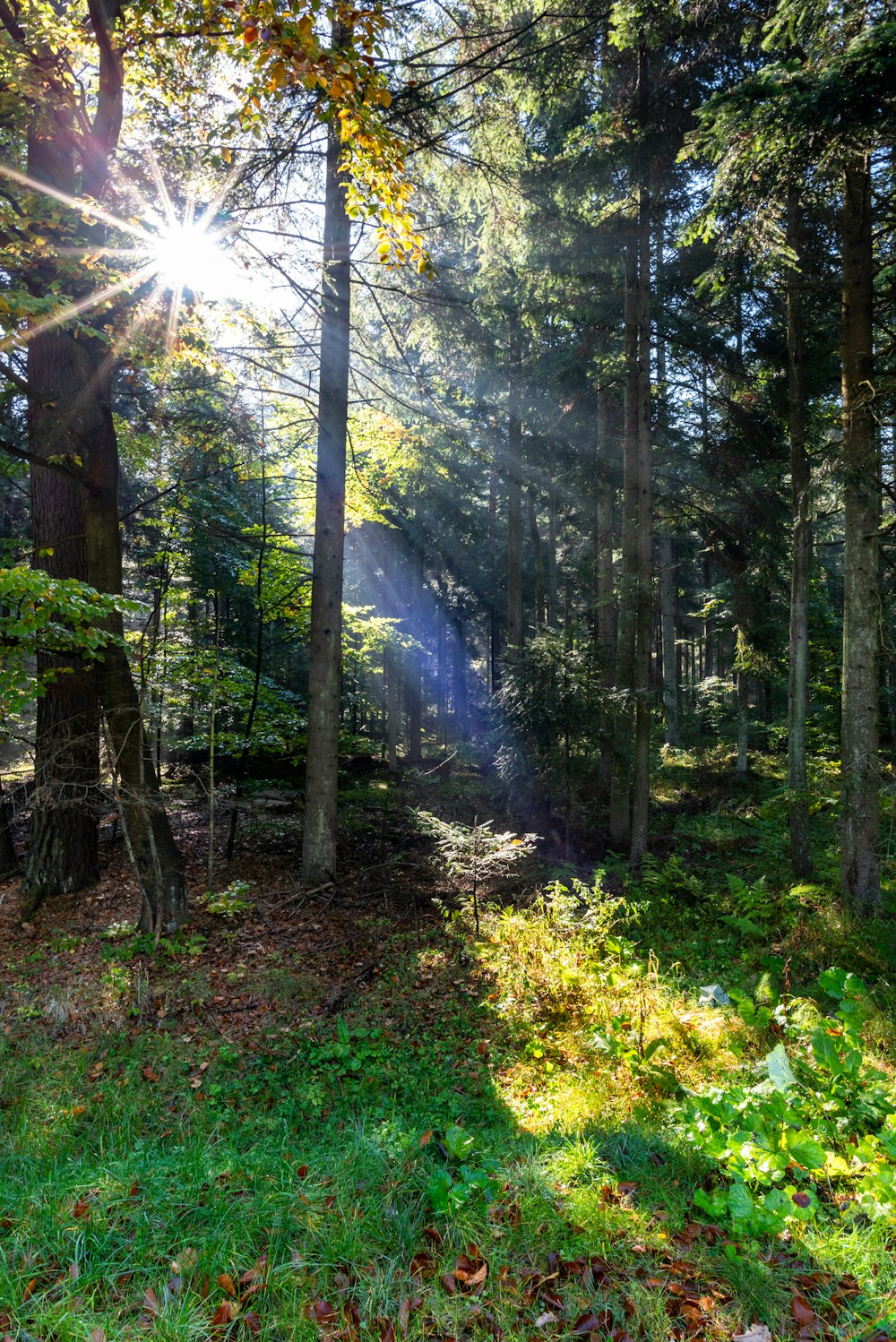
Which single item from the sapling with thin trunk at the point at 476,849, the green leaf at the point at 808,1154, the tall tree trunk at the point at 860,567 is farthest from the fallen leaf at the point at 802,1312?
the tall tree trunk at the point at 860,567

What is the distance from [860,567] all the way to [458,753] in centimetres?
822

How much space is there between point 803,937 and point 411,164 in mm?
10659

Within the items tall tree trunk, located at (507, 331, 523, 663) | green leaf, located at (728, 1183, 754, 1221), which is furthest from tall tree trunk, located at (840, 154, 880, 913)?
tall tree trunk, located at (507, 331, 523, 663)

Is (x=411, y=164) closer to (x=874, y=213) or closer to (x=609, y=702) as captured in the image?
(x=874, y=213)

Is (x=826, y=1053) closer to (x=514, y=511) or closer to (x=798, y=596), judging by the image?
(x=798, y=596)

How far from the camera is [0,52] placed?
4.75m

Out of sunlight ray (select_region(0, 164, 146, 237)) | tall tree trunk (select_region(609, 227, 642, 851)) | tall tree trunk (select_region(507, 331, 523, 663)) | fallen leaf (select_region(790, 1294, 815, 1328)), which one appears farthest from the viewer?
tall tree trunk (select_region(507, 331, 523, 663))

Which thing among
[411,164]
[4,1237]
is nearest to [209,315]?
[411,164]

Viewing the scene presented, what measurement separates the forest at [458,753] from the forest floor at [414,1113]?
3 centimetres

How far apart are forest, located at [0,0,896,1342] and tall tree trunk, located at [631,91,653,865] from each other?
0.24 ft

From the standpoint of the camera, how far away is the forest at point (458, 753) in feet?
8.21

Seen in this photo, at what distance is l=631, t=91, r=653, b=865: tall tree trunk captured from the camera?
365 inches

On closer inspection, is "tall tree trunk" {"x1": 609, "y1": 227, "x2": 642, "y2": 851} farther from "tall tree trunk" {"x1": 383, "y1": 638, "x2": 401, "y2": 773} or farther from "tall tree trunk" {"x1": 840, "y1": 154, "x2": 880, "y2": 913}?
"tall tree trunk" {"x1": 383, "y1": 638, "x2": 401, "y2": 773}

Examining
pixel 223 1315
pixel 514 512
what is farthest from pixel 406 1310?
pixel 514 512
